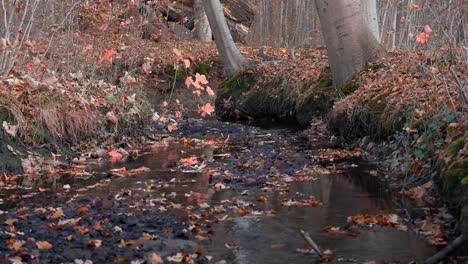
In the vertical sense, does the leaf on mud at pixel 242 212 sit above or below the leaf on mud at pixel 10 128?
below

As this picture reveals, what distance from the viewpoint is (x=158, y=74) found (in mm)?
21453

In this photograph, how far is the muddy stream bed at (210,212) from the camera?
4.84 metres

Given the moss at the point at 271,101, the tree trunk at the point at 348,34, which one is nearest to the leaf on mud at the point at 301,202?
the tree trunk at the point at 348,34

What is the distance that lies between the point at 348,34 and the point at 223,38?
617 cm

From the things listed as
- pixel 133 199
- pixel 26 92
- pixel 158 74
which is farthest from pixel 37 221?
pixel 158 74

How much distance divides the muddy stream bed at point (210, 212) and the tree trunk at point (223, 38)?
338 inches

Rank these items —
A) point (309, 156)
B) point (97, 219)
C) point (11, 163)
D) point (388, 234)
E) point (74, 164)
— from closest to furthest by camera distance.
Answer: point (388, 234) → point (97, 219) → point (11, 163) → point (74, 164) → point (309, 156)

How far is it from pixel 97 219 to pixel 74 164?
12.0 feet

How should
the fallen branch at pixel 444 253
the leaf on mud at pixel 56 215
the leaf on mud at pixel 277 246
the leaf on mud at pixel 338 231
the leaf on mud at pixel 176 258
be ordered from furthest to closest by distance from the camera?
the leaf on mud at pixel 56 215 < the leaf on mud at pixel 338 231 < the leaf on mud at pixel 277 246 < the leaf on mud at pixel 176 258 < the fallen branch at pixel 444 253

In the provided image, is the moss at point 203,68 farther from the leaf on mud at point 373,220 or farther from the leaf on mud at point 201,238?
the leaf on mud at point 201,238

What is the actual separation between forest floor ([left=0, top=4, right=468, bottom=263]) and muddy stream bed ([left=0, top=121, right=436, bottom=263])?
2 cm

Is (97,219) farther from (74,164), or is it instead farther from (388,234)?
(74,164)

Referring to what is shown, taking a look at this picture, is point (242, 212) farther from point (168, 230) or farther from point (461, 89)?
point (461, 89)

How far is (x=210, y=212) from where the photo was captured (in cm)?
620
